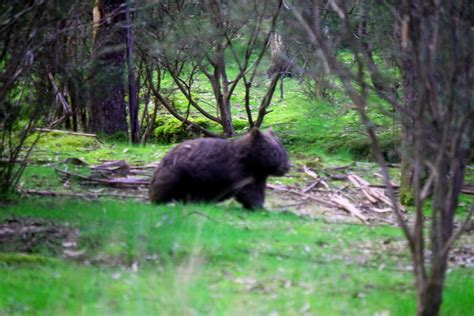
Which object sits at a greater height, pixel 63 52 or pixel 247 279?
pixel 63 52

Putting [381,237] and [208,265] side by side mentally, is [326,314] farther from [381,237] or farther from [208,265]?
[381,237]

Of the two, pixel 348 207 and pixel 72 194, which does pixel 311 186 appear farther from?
pixel 72 194

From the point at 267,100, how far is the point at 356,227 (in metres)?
7.76

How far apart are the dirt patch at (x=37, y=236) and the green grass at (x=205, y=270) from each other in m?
0.20

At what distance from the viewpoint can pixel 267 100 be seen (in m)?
18.2

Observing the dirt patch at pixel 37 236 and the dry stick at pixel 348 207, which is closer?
the dirt patch at pixel 37 236

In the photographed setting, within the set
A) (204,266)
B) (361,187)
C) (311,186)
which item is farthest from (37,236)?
(361,187)

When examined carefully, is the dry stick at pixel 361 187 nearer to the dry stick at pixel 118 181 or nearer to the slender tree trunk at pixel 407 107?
the slender tree trunk at pixel 407 107

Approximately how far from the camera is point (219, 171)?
11555mm

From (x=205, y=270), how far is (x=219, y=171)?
374cm

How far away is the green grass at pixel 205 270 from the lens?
271 inches

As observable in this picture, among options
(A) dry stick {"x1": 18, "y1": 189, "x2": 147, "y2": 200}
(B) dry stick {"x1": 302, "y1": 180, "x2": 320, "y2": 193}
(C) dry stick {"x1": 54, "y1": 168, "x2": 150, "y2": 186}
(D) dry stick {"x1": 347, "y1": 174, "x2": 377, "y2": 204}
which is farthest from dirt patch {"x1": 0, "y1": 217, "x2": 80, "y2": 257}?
(D) dry stick {"x1": 347, "y1": 174, "x2": 377, "y2": 204}

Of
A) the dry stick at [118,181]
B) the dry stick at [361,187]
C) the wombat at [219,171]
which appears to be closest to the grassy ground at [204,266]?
the wombat at [219,171]

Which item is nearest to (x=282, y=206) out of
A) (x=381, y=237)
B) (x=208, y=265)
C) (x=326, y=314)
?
(x=381, y=237)
